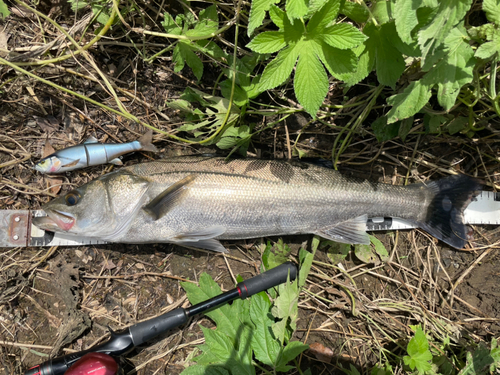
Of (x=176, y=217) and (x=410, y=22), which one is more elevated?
(x=410, y=22)

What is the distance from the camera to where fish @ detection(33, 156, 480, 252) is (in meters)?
3.22

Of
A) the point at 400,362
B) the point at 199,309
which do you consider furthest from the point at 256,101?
the point at 400,362

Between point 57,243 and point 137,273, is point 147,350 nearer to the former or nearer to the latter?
point 137,273

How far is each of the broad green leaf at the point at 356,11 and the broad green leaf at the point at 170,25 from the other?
62.5 inches

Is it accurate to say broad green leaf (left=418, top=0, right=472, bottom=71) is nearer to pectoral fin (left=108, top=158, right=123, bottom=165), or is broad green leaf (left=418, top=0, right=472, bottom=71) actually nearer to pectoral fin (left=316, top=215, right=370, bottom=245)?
pectoral fin (left=316, top=215, right=370, bottom=245)

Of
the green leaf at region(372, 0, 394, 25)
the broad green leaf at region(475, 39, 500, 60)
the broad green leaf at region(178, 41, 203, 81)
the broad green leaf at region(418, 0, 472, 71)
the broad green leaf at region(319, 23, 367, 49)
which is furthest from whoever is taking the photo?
the broad green leaf at region(178, 41, 203, 81)

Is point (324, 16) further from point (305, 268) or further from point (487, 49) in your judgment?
point (305, 268)

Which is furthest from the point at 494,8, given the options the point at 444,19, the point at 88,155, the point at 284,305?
the point at 88,155

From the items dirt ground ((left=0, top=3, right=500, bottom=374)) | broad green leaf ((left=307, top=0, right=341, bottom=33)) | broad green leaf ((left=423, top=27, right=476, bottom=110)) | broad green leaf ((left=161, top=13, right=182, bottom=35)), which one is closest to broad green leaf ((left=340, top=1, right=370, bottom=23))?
broad green leaf ((left=307, top=0, right=341, bottom=33))

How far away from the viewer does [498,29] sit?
91.4 inches

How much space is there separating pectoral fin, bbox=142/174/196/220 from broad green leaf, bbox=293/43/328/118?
1.52 m

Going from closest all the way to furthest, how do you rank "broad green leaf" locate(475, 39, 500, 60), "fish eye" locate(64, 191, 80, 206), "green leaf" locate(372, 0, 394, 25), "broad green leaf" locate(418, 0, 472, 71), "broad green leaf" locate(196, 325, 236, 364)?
1. "broad green leaf" locate(418, 0, 472, 71)
2. "broad green leaf" locate(475, 39, 500, 60)
3. "green leaf" locate(372, 0, 394, 25)
4. "broad green leaf" locate(196, 325, 236, 364)
5. "fish eye" locate(64, 191, 80, 206)

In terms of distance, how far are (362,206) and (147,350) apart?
2942 mm

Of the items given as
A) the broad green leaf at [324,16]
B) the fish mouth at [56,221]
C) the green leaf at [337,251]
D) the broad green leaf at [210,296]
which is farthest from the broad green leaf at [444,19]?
the fish mouth at [56,221]
